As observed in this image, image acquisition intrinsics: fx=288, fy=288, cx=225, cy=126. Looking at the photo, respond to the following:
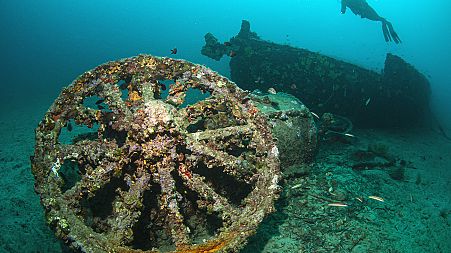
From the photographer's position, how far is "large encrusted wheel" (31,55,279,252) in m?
2.98

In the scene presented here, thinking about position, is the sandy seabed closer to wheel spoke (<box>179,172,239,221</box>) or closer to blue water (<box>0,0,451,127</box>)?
wheel spoke (<box>179,172,239,221</box>)

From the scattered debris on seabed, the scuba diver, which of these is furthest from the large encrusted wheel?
the scuba diver

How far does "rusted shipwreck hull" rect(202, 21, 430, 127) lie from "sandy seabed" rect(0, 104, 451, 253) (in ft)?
7.62

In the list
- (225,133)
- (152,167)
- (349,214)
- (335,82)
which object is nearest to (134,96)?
(152,167)

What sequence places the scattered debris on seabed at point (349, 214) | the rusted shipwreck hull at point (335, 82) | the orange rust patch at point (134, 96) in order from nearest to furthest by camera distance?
the orange rust patch at point (134, 96)
the scattered debris on seabed at point (349, 214)
the rusted shipwreck hull at point (335, 82)

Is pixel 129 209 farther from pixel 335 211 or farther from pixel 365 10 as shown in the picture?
pixel 365 10

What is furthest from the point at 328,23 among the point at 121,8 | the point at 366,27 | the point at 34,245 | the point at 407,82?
the point at 34,245

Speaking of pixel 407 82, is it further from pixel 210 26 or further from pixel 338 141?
pixel 210 26

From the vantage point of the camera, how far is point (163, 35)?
104812mm

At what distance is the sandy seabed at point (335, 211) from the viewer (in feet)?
14.2

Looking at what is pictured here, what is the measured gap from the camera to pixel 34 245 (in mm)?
4414

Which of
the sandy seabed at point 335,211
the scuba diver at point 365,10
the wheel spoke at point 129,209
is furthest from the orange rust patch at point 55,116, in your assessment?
the scuba diver at point 365,10

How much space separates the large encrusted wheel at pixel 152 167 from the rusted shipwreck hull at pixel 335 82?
6058mm

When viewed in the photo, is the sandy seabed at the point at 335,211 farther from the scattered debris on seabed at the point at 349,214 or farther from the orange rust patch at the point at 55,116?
the orange rust patch at the point at 55,116
